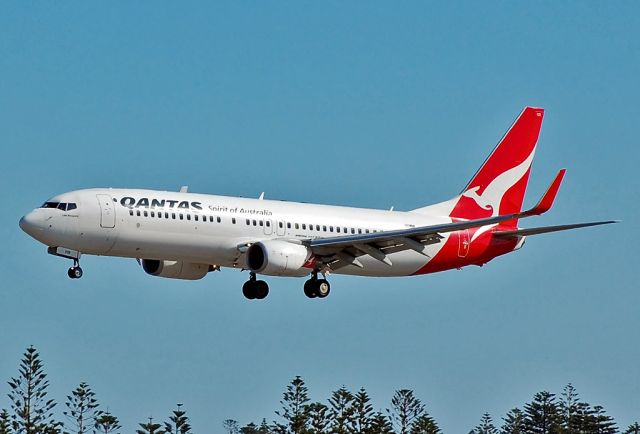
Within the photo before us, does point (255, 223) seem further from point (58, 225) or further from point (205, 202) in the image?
point (58, 225)

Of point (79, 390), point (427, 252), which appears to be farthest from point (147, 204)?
point (79, 390)

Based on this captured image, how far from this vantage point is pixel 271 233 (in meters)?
72.6

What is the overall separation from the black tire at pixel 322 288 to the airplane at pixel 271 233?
0.05 m

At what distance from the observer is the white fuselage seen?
68.3 metres

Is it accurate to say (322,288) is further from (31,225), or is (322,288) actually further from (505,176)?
(505,176)

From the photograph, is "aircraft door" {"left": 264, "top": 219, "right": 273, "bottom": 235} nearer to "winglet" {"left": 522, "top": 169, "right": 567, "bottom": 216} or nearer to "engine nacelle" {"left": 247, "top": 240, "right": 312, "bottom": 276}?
"engine nacelle" {"left": 247, "top": 240, "right": 312, "bottom": 276}

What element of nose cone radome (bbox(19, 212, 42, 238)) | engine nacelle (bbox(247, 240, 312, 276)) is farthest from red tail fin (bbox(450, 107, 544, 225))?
nose cone radome (bbox(19, 212, 42, 238))

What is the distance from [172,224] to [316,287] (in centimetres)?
821

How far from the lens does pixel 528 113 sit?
84.6m

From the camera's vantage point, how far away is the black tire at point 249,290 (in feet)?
251

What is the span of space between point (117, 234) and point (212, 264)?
5.34 m

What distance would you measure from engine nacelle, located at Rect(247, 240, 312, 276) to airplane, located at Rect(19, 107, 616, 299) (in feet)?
0.14

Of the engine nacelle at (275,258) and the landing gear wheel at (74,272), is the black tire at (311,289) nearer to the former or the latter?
the engine nacelle at (275,258)

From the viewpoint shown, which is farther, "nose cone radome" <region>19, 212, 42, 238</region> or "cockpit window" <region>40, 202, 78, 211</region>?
"cockpit window" <region>40, 202, 78, 211</region>
